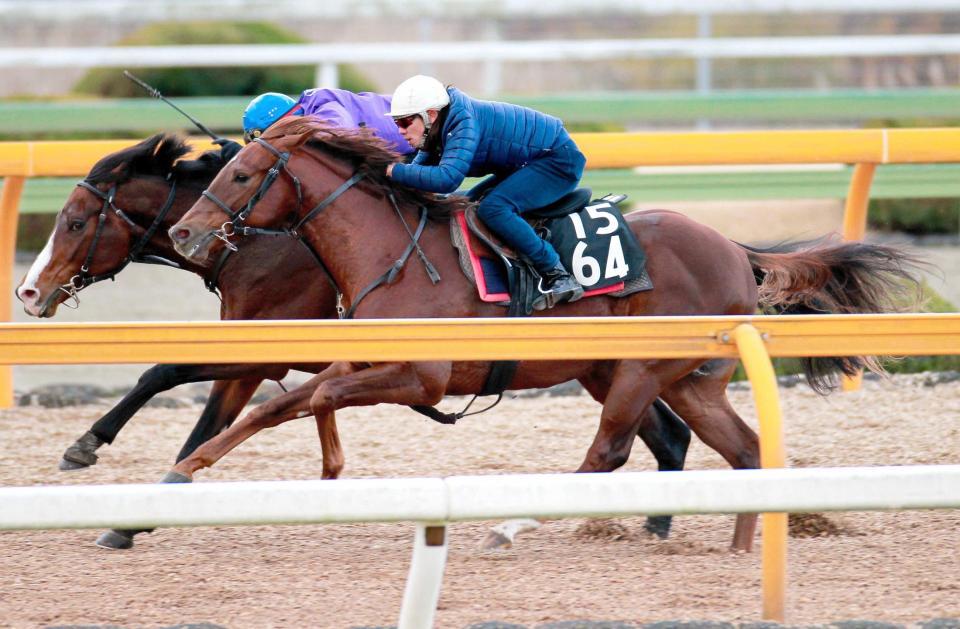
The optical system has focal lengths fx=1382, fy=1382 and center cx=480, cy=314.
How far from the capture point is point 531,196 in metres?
4.77

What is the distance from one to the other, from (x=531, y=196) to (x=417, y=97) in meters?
0.52

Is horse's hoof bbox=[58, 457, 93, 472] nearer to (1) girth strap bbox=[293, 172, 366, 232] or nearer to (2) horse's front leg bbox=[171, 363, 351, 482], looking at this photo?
(2) horse's front leg bbox=[171, 363, 351, 482]

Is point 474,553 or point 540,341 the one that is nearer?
point 540,341

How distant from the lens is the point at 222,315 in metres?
5.30

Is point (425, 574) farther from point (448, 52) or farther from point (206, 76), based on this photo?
point (206, 76)

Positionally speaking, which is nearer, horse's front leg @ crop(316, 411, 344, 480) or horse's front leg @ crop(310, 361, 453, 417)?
horse's front leg @ crop(310, 361, 453, 417)

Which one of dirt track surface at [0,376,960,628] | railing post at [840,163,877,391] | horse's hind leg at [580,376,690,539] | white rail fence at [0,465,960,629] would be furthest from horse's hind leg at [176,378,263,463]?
railing post at [840,163,877,391]

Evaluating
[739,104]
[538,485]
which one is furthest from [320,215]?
[739,104]

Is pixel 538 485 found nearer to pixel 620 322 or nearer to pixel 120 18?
pixel 620 322

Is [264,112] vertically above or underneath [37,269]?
above

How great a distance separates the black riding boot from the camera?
464cm

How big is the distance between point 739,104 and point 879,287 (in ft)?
22.0

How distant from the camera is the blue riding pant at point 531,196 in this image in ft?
15.2

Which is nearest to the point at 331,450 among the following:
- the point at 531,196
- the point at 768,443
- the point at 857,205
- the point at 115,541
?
the point at 115,541
